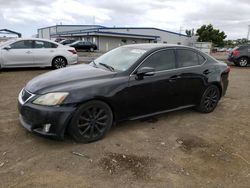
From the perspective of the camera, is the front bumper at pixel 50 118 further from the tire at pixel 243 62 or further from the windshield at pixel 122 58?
the tire at pixel 243 62

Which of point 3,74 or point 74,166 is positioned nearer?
point 74,166

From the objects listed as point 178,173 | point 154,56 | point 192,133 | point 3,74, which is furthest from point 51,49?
point 178,173

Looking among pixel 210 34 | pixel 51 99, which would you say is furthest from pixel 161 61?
pixel 210 34

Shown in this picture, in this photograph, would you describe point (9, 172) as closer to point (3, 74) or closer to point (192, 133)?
point (192, 133)

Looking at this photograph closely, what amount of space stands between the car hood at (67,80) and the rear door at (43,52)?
22.0 ft

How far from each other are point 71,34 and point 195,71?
165 ft

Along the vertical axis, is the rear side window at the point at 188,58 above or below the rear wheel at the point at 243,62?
above

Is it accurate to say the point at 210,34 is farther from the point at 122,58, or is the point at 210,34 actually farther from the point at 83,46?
the point at 122,58

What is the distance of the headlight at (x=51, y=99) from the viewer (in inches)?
146

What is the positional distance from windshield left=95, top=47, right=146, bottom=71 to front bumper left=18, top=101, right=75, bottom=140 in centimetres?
132

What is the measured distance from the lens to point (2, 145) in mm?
3867

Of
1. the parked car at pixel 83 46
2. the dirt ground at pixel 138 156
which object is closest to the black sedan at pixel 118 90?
the dirt ground at pixel 138 156

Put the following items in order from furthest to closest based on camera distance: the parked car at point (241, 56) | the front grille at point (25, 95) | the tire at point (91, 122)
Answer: the parked car at point (241, 56) → the front grille at point (25, 95) → the tire at point (91, 122)

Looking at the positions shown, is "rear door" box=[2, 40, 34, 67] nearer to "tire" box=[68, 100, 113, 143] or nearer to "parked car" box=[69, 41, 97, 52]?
"tire" box=[68, 100, 113, 143]
